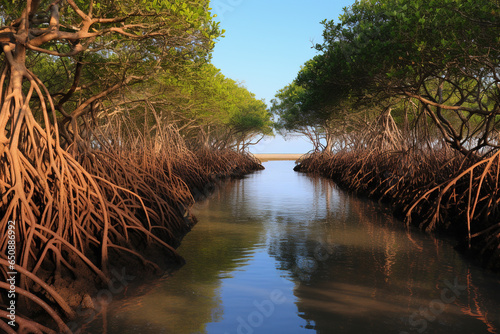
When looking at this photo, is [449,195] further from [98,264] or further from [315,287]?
[98,264]

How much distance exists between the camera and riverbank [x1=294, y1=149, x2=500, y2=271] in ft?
19.5

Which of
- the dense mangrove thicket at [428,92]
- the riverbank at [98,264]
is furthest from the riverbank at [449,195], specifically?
the riverbank at [98,264]

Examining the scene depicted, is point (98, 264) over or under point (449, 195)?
under

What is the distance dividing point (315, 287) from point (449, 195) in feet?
13.2

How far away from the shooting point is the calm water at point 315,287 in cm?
358

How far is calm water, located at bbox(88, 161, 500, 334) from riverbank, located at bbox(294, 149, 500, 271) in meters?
0.34

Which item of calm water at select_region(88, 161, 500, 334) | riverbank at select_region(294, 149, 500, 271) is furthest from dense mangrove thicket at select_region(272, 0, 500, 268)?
calm water at select_region(88, 161, 500, 334)

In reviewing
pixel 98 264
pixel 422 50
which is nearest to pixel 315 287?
pixel 98 264

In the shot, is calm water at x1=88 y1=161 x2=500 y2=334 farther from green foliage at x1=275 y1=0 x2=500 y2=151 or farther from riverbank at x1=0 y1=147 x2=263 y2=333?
green foliage at x1=275 y1=0 x2=500 y2=151

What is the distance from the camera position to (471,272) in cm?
508

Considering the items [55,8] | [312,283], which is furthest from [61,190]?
[312,283]

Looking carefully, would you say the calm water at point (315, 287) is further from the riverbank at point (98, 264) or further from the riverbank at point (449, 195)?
the riverbank at point (449, 195)

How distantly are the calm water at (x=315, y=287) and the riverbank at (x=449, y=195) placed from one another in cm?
34

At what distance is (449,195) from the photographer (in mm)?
7453
